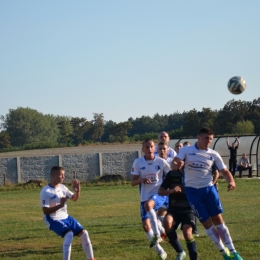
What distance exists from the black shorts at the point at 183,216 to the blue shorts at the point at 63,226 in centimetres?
166

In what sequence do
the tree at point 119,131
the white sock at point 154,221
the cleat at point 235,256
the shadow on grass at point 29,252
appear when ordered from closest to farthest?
the cleat at point 235,256, the white sock at point 154,221, the shadow on grass at point 29,252, the tree at point 119,131

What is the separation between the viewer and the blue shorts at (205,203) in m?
9.31

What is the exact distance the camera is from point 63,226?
9.52 metres

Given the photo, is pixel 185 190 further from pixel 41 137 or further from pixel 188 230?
pixel 41 137

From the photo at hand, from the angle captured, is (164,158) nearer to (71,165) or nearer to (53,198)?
(53,198)

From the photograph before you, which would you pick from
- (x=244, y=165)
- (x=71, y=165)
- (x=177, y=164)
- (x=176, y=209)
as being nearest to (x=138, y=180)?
(x=176, y=209)

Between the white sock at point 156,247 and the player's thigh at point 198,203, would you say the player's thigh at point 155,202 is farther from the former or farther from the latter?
the player's thigh at point 198,203

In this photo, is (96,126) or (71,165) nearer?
(71,165)

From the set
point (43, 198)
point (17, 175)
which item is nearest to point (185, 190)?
point (43, 198)

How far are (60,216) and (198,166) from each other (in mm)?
2477

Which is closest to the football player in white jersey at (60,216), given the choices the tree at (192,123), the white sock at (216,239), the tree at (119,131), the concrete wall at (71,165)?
the white sock at (216,239)

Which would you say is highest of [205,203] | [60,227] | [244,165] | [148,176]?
[148,176]

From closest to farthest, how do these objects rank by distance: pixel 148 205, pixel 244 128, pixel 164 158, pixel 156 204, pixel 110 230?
pixel 148 205 < pixel 156 204 < pixel 164 158 < pixel 110 230 < pixel 244 128

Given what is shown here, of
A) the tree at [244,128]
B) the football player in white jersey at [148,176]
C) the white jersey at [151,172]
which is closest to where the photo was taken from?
the football player in white jersey at [148,176]
